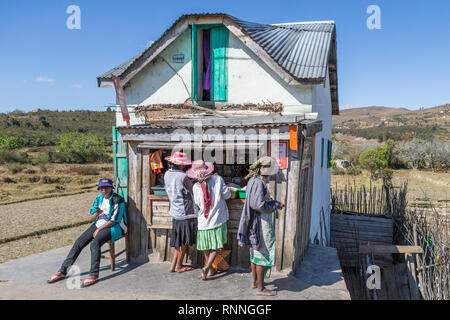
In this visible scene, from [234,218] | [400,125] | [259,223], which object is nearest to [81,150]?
[234,218]

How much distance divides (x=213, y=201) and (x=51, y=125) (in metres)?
58.7

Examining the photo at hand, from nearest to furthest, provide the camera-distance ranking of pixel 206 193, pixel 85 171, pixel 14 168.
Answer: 1. pixel 206 193
2. pixel 14 168
3. pixel 85 171

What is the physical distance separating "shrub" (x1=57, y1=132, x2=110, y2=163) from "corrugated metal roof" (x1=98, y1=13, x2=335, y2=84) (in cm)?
3192

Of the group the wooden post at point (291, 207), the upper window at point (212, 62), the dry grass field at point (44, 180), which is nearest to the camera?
the wooden post at point (291, 207)

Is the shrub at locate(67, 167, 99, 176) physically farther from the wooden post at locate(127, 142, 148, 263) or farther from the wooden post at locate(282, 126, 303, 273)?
the wooden post at locate(282, 126, 303, 273)

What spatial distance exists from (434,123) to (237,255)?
7851cm

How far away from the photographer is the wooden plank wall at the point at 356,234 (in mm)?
10219

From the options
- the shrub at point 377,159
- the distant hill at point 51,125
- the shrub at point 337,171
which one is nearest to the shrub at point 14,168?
the distant hill at point 51,125

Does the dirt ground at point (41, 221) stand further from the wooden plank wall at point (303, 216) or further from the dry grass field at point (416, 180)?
the dry grass field at point (416, 180)

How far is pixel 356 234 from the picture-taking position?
1035 centimetres

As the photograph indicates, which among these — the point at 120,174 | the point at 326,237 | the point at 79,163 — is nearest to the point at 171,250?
the point at 120,174

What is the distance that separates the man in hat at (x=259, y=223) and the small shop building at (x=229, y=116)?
833 millimetres

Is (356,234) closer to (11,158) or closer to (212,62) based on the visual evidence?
(212,62)
